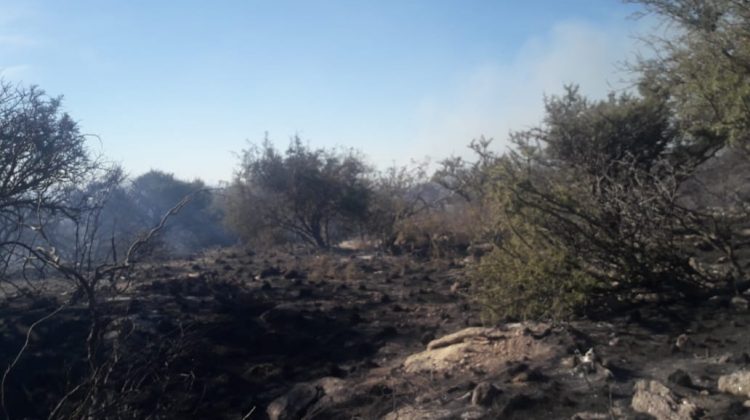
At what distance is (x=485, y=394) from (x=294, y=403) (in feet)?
6.91

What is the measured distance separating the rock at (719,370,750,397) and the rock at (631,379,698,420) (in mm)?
421

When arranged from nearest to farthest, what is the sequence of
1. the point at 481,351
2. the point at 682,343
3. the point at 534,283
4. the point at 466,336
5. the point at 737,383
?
the point at 737,383
the point at 682,343
the point at 481,351
the point at 466,336
the point at 534,283

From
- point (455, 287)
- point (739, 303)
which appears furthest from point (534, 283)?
point (455, 287)

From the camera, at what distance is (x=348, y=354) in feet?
29.1

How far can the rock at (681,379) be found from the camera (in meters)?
5.83

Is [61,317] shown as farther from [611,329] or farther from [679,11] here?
[679,11]

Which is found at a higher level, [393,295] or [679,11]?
[679,11]

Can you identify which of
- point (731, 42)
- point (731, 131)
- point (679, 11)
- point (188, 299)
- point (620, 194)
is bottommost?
point (188, 299)

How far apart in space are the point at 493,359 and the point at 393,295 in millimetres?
5135

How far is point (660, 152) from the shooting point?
1481cm

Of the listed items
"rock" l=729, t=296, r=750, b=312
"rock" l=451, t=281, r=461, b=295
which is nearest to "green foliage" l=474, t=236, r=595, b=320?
"rock" l=729, t=296, r=750, b=312

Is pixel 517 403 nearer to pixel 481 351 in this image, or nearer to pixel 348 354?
pixel 481 351

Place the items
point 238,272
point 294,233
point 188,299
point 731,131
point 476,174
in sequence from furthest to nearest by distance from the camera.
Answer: point 294,233 → point 238,272 → point 476,174 → point 188,299 → point 731,131

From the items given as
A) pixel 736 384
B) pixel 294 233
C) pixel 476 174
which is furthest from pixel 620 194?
pixel 294 233
